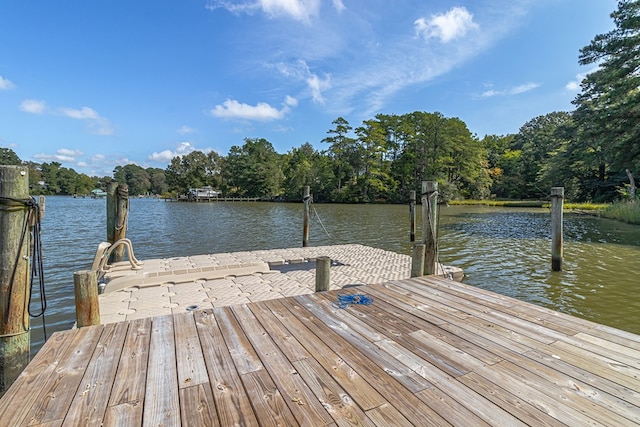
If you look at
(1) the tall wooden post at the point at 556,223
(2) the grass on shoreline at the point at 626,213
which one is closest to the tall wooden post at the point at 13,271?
(1) the tall wooden post at the point at 556,223

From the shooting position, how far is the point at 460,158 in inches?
1563

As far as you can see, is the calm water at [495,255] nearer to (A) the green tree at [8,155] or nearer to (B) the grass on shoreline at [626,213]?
(B) the grass on shoreline at [626,213]

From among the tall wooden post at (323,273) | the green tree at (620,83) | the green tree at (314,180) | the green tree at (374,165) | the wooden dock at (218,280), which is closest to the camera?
the tall wooden post at (323,273)

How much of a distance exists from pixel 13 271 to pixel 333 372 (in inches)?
108

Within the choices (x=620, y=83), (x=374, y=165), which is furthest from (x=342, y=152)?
(x=620, y=83)

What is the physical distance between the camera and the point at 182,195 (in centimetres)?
6159

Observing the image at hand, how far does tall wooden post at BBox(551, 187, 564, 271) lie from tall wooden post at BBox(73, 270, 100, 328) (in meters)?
7.96

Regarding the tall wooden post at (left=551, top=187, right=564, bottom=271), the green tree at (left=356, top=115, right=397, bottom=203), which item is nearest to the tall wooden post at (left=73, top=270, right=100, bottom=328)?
the tall wooden post at (left=551, top=187, right=564, bottom=271)

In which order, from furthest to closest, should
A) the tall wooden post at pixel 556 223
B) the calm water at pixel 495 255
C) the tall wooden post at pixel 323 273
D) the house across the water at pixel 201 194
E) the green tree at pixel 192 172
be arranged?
the green tree at pixel 192 172 → the house across the water at pixel 201 194 → the tall wooden post at pixel 556 223 → the calm water at pixel 495 255 → the tall wooden post at pixel 323 273

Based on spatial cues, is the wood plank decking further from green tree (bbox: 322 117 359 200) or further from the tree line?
green tree (bbox: 322 117 359 200)

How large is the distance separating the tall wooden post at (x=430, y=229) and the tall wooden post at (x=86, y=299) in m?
3.78

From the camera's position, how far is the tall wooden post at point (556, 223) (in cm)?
662

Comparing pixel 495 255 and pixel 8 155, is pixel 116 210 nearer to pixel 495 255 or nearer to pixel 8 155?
pixel 495 255

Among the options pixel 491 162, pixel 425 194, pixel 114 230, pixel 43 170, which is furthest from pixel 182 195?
pixel 425 194
